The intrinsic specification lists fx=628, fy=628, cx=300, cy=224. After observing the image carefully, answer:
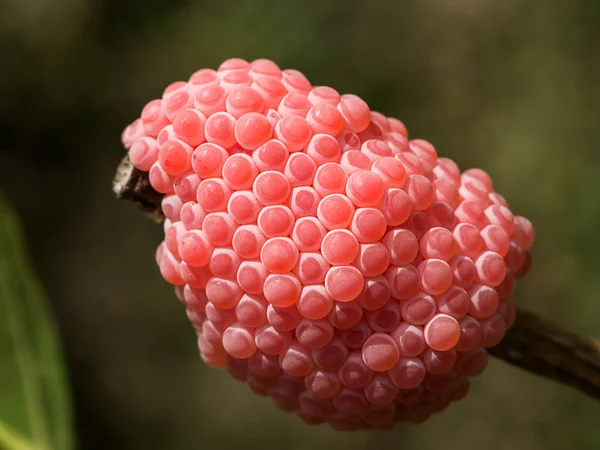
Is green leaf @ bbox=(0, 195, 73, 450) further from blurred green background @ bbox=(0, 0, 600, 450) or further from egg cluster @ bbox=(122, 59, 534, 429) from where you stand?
blurred green background @ bbox=(0, 0, 600, 450)

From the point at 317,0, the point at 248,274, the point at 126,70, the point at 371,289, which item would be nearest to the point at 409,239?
the point at 371,289

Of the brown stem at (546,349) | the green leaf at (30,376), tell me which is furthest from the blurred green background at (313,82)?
the green leaf at (30,376)

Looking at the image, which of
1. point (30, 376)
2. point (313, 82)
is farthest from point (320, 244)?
point (313, 82)

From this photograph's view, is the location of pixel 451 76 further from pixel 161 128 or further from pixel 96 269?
pixel 161 128

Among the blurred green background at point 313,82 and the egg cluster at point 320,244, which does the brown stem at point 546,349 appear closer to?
the egg cluster at point 320,244

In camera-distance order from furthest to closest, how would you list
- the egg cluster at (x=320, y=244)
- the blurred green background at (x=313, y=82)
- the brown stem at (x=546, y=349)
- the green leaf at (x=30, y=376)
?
the blurred green background at (x=313, y=82), the green leaf at (x=30, y=376), the brown stem at (x=546, y=349), the egg cluster at (x=320, y=244)

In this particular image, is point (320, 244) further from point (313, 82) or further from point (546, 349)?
point (313, 82)
